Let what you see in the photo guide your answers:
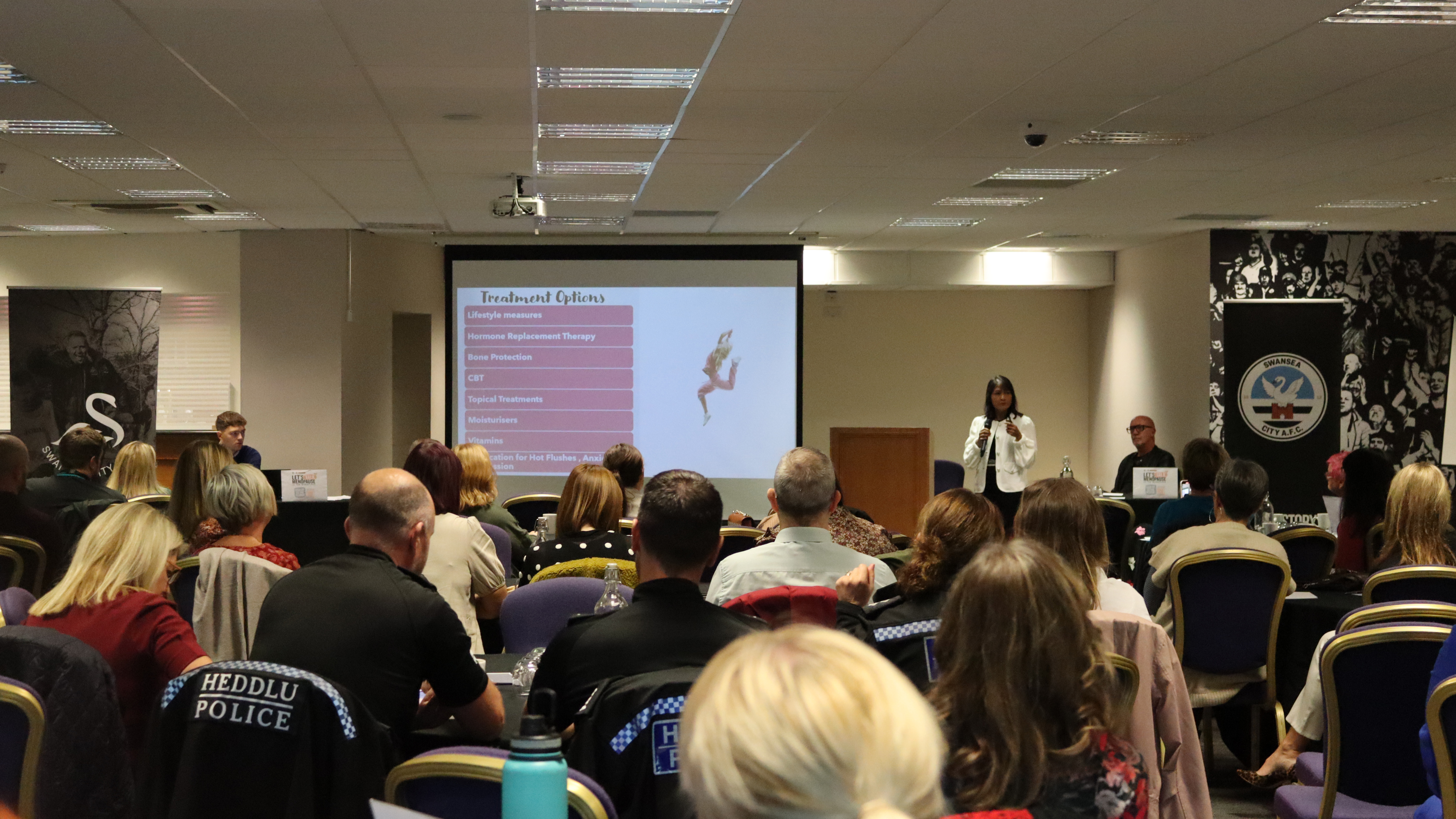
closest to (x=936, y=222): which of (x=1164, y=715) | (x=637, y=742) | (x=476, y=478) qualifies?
(x=476, y=478)

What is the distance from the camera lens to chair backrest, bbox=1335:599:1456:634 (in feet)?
11.0

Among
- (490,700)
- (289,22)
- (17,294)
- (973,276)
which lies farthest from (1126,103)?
(17,294)

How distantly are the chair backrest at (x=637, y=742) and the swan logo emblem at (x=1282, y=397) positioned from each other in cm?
982

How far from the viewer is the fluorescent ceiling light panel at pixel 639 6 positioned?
4520 mm

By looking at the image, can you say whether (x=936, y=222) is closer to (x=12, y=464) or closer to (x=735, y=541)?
(x=735, y=541)

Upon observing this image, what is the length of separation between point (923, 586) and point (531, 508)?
487 cm

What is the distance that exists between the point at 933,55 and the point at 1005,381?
5051mm

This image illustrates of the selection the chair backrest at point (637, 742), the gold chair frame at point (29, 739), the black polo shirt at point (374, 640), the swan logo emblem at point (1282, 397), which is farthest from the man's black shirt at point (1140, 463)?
the gold chair frame at point (29, 739)

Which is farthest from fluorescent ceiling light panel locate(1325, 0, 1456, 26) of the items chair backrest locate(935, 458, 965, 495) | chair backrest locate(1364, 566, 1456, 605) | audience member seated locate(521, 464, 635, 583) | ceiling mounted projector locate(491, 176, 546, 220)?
chair backrest locate(935, 458, 965, 495)

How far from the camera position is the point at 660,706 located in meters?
2.07

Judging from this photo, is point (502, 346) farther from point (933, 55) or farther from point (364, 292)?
point (933, 55)

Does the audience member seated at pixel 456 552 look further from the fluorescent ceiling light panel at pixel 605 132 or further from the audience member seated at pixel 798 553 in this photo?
the fluorescent ceiling light panel at pixel 605 132

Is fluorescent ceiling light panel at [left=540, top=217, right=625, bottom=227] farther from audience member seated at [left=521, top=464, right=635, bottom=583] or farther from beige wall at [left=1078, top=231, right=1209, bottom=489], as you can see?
audience member seated at [left=521, top=464, right=635, bottom=583]

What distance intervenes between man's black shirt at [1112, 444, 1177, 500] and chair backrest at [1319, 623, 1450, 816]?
712 centimetres
